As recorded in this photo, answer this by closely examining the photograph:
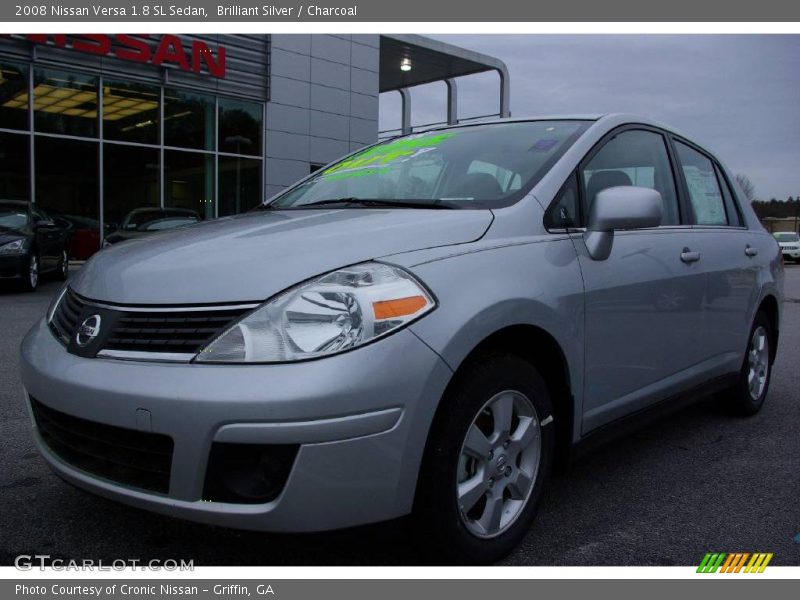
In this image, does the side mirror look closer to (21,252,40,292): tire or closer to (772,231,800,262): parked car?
(21,252,40,292): tire

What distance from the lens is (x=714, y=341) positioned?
3.78m

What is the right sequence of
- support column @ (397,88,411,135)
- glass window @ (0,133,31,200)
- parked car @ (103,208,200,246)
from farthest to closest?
support column @ (397,88,411,135)
glass window @ (0,133,31,200)
parked car @ (103,208,200,246)

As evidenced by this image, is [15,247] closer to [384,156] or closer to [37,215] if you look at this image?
[37,215]

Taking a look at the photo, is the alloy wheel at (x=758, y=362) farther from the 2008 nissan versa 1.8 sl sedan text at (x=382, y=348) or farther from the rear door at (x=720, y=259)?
the 2008 nissan versa 1.8 sl sedan text at (x=382, y=348)

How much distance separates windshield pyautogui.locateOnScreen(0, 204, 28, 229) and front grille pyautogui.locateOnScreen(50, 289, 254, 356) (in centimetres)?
1020

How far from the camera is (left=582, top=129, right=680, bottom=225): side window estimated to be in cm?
315

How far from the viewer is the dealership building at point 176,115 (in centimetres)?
1574

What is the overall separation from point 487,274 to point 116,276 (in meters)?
1.14

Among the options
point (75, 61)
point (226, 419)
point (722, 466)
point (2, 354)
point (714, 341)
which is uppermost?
point (75, 61)

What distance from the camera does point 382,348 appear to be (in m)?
2.04

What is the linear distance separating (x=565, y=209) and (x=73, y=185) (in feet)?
51.1

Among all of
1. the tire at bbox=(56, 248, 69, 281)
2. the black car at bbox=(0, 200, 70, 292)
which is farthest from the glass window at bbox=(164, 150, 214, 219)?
the black car at bbox=(0, 200, 70, 292)

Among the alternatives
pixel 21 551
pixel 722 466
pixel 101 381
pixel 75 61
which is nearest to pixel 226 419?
pixel 101 381
